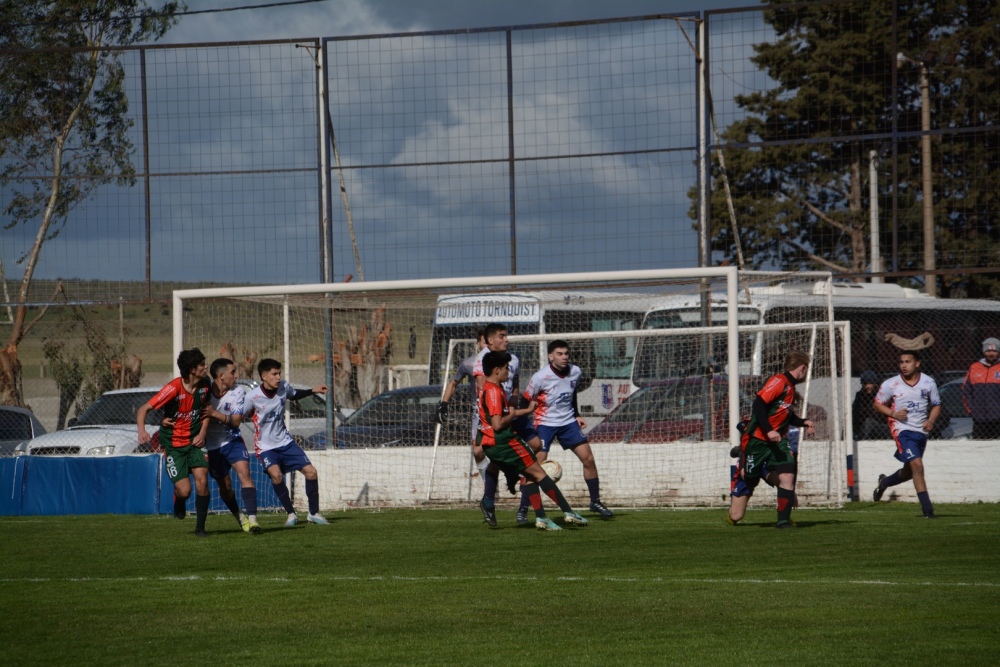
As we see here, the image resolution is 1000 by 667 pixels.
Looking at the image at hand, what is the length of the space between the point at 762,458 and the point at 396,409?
6947 mm

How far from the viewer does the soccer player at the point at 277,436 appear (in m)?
13.6

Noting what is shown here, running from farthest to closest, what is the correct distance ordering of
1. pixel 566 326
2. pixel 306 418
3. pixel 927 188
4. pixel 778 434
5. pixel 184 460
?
1. pixel 566 326
2. pixel 306 418
3. pixel 927 188
4. pixel 184 460
5. pixel 778 434

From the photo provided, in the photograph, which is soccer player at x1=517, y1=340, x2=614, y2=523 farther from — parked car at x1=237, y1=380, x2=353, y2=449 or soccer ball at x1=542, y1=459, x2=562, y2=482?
parked car at x1=237, y1=380, x2=353, y2=449

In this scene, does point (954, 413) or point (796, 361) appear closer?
point (796, 361)

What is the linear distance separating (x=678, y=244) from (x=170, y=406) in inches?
293

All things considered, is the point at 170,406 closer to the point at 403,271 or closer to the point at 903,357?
the point at 403,271

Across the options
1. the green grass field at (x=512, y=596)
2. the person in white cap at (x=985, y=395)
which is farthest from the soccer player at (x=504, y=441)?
the person in white cap at (x=985, y=395)

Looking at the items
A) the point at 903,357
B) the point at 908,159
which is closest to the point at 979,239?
the point at 908,159

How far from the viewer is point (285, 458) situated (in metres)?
14.0

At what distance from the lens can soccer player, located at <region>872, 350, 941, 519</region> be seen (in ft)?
46.4

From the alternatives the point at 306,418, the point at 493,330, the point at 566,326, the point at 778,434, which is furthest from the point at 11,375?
the point at 778,434

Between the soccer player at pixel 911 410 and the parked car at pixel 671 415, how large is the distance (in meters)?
2.39

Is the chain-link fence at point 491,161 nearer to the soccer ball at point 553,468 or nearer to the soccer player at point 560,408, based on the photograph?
the soccer player at point 560,408

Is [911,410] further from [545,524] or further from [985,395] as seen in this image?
[545,524]
